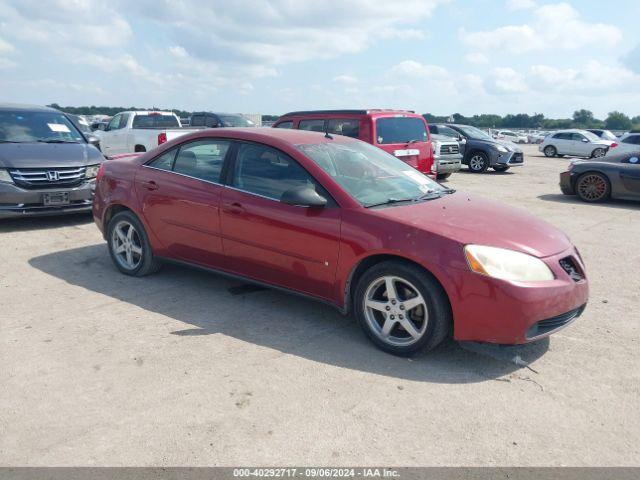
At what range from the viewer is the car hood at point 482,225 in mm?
3801

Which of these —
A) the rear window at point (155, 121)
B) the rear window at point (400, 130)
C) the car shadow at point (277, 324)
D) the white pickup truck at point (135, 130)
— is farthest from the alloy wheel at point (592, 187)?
the rear window at point (155, 121)

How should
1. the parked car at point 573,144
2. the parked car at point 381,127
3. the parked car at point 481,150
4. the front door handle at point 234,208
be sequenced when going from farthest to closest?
the parked car at point 573,144 < the parked car at point 481,150 < the parked car at point 381,127 < the front door handle at point 234,208

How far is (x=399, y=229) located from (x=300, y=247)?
841mm

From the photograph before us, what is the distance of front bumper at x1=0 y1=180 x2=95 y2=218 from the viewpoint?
24.4ft

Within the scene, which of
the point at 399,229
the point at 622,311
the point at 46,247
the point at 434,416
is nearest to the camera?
the point at 434,416

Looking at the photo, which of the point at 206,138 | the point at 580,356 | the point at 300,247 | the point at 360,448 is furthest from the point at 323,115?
the point at 360,448

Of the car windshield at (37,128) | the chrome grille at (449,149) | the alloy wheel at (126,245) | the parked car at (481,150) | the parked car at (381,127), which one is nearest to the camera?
the alloy wheel at (126,245)

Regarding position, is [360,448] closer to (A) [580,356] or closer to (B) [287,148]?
(A) [580,356]

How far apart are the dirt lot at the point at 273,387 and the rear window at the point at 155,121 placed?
10263 millimetres

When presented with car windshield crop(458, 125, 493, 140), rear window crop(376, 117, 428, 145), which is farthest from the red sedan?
car windshield crop(458, 125, 493, 140)

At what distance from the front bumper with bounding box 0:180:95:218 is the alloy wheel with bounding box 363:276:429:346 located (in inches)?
221

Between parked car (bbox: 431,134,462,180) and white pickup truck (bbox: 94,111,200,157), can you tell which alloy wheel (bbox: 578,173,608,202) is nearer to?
parked car (bbox: 431,134,462,180)

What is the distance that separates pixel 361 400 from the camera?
10.9 ft

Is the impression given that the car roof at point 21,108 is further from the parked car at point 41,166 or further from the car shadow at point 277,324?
the car shadow at point 277,324
